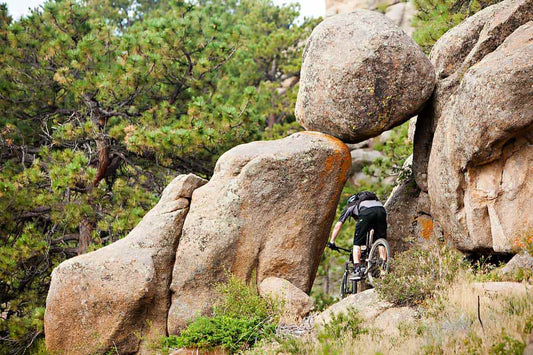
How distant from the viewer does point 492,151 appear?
1015 cm

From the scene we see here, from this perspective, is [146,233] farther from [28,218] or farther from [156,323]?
[28,218]

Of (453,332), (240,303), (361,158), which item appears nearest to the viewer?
(453,332)

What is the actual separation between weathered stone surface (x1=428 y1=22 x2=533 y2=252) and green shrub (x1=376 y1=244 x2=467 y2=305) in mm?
1083

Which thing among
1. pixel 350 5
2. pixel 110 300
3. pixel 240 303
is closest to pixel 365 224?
pixel 240 303

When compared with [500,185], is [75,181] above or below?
above

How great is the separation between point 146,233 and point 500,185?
733 centimetres

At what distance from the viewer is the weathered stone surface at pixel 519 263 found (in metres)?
9.04

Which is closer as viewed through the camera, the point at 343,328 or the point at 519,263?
the point at 343,328

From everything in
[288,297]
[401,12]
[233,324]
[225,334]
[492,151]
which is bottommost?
[225,334]

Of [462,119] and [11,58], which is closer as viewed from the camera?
[462,119]

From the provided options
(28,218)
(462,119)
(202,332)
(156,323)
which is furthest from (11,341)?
(462,119)

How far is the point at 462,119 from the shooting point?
34.2 ft

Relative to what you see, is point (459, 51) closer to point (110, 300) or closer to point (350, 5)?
point (110, 300)

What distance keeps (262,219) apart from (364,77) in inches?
148
